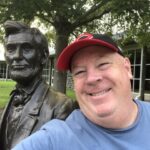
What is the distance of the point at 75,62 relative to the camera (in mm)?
2262

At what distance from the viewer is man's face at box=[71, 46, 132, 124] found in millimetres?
2174

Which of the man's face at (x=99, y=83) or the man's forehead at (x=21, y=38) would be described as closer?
the man's face at (x=99, y=83)

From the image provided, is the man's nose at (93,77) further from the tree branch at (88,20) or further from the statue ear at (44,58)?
the tree branch at (88,20)

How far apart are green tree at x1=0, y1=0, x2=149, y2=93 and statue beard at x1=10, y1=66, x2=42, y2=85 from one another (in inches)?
375

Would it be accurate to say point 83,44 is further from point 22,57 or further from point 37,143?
point 22,57

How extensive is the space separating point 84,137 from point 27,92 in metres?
1.14

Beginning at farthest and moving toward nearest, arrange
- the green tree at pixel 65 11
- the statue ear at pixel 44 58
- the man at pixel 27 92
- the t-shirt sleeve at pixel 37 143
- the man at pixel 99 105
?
the green tree at pixel 65 11, the statue ear at pixel 44 58, the man at pixel 27 92, the man at pixel 99 105, the t-shirt sleeve at pixel 37 143

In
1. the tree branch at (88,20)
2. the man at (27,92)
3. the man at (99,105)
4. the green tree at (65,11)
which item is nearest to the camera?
the man at (99,105)

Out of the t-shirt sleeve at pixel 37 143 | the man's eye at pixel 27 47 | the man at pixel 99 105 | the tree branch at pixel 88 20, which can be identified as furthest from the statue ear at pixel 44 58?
the tree branch at pixel 88 20

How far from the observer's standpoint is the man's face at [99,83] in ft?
7.13

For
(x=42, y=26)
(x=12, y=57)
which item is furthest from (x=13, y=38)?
(x=42, y=26)

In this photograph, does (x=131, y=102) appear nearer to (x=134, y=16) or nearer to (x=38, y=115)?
(x=38, y=115)

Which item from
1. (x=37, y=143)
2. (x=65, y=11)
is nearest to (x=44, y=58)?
(x=37, y=143)

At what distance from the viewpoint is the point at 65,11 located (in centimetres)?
1307
